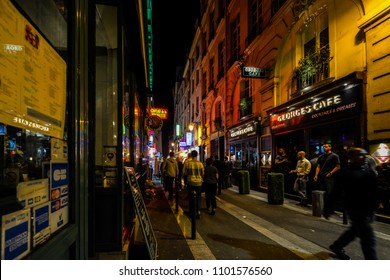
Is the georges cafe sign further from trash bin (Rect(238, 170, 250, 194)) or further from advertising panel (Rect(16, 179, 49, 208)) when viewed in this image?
advertising panel (Rect(16, 179, 49, 208))

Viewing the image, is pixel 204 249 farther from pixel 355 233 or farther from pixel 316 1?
pixel 316 1

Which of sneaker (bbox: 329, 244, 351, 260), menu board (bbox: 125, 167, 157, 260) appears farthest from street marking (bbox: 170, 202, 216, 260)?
sneaker (bbox: 329, 244, 351, 260)

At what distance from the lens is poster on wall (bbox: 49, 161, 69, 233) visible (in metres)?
2.01

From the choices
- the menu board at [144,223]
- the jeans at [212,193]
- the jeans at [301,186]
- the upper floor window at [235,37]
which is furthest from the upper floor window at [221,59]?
the menu board at [144,223]

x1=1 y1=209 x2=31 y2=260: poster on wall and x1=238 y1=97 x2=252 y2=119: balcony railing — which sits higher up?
x1=238 y1=97 x2=252 y2=119: balcony railing

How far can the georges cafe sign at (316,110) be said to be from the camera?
334 inches

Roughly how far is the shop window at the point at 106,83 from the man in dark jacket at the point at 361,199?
11.8ft

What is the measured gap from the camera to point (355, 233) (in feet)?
14.3

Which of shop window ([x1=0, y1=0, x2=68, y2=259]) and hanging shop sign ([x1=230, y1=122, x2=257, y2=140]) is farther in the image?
hanging shop sign ([x1=230, y1=122, x2=257, y2=140])

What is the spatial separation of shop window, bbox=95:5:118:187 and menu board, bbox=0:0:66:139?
6.43 feet

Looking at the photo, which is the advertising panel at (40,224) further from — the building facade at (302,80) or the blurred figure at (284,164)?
the blurred figure at (284,164)

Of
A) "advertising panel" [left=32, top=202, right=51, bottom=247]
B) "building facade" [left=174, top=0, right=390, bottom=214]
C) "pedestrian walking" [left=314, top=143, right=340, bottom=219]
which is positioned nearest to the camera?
"advertising panel" [left=32, top=202, right=51, bottom=247]

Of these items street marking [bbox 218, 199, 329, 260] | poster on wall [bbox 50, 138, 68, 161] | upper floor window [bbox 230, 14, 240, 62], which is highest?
upper floor window [bbox 230, 14, 240, 62]

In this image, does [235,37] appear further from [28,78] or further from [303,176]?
[28,78]
